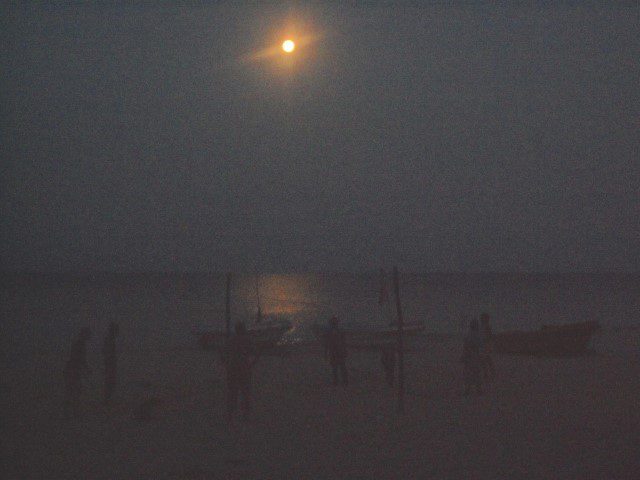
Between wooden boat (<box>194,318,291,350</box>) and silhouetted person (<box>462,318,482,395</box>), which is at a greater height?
wooden boat (<box>194,318,291,350</box>)

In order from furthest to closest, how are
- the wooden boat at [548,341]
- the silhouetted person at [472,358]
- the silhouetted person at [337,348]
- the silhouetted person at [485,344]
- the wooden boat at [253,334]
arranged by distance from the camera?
the wooden boat at [253,334] < the wooden boat at [548,341] < the silhouetted person at [337,348] < the silhouetted person at [485,344] < the silhouetted person at [472,358]

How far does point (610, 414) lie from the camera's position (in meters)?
12.0

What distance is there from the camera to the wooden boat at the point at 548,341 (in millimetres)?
23922

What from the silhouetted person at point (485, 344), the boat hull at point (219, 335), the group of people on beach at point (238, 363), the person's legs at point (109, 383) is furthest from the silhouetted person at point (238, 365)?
the boat hull at point (219, 335)

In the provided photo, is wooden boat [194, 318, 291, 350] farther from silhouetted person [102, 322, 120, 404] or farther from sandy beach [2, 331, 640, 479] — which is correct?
silhouetted person [102, 322, 120, 404]

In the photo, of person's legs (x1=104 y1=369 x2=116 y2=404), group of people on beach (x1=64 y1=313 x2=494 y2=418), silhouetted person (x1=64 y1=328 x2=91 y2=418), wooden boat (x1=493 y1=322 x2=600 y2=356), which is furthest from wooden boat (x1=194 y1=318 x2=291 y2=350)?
silhouetted person (x1=64 y1=328 x2=91 y2=418)

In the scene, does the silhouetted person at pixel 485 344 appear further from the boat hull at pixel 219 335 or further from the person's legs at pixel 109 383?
the boat hull at pixel 219 335

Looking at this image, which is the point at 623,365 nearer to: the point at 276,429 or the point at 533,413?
the point at 533,413

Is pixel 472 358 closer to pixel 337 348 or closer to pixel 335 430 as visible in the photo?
pixel 337 348

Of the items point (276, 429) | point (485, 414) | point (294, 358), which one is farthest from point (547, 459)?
point (294, 358)

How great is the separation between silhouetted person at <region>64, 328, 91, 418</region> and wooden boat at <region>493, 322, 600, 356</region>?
17011 millimetres

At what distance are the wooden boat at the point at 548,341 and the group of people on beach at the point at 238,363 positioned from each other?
28.2 feet

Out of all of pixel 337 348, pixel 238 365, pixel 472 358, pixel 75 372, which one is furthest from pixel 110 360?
pixel 472 358

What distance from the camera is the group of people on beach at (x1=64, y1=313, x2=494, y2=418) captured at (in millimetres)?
11102
